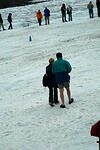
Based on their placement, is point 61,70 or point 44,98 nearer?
point 61,70

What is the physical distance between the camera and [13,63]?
17.2m

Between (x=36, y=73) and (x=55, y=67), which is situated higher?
(x=55, y=67)

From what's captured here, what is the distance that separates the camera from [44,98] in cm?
1051

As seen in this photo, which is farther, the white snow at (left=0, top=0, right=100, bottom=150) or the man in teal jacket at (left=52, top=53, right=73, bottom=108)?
the man in teal jacket at (left=52, top=53, right=73, bottom=108)

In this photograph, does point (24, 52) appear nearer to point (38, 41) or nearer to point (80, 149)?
point (38, 41)

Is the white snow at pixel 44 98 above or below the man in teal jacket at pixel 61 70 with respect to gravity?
below

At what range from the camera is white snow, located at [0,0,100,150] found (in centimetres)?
724

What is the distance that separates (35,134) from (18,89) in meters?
4.92

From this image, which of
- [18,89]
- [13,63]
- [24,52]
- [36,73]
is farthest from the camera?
[24,52]

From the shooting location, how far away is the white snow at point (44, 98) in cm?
724

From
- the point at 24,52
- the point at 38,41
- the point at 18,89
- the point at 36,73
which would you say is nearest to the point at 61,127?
the point at 18,89

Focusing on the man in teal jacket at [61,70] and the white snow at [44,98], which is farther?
the man in teal jacket at [61,70]

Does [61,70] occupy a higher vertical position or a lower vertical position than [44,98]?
higher

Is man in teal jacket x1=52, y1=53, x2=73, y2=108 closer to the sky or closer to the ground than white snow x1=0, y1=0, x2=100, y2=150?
closer to the sky
